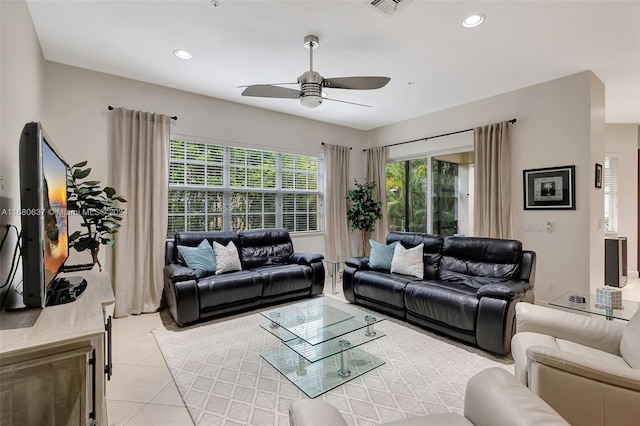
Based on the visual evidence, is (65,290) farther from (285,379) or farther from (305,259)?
(305,259)

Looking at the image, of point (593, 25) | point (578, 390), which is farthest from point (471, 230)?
point (578, 390)

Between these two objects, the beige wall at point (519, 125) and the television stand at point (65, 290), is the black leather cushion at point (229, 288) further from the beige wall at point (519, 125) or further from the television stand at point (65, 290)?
the beige wall at point (519, 125)

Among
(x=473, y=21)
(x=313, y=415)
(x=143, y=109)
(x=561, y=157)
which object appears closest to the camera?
(x=313, y=415)

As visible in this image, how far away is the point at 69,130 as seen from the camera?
3438mm

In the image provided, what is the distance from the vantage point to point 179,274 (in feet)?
10.7

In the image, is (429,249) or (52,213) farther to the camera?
(429,249)

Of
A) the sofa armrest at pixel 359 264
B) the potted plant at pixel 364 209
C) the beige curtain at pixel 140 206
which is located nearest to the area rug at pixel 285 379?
the beige curtain at pixel 140 206

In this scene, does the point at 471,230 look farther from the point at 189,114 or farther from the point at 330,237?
the point at 189,114

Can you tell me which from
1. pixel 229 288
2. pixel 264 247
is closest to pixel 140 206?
pixel 229 288

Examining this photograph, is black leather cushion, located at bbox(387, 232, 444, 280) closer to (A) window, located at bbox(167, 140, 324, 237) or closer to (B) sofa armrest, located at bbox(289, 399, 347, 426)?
(A) window, located at bbox(167, 140, 324, 237)

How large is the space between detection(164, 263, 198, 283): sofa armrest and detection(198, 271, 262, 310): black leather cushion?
0.41 feet

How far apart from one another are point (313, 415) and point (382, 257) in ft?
10.2

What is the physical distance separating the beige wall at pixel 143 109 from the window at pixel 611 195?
5.63 m

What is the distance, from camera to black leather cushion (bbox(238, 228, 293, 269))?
4328mm
